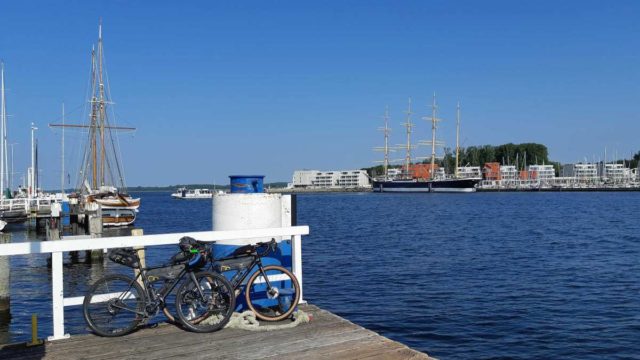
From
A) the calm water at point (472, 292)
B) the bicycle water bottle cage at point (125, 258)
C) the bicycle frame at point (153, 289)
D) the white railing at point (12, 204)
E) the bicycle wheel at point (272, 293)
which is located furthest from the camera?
the white railing at point (12, 204)

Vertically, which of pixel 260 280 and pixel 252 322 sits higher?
pixel 260 280

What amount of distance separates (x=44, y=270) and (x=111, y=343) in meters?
21.6

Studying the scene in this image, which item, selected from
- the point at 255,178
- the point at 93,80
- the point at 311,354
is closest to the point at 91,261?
the point at 255,178

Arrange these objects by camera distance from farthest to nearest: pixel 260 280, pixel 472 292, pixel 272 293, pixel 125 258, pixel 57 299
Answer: pixel 472 292 → pixel 260 280 → pixel 272 293 → pixel 125 258 → pixel 57 299

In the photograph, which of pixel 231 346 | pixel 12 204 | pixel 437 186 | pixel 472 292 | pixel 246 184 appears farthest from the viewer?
pixel 437 186

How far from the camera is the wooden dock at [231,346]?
618cm

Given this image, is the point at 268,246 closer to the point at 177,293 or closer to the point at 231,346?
the point at 177,293

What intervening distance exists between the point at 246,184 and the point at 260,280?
5.56ft

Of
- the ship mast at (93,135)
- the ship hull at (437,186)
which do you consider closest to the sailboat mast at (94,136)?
the ship mast at (93,135)

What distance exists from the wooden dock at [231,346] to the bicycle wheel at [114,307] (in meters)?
0.15

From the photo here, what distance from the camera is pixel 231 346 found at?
21.6ft

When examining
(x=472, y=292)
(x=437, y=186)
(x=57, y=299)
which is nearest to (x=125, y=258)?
(x=57, y=299)

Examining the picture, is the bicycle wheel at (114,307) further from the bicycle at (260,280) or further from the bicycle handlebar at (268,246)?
the bicycle handlebar at (268,246)

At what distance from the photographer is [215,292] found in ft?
24.5
